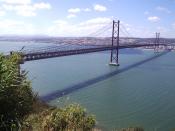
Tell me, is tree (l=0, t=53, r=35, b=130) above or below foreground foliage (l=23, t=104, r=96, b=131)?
above

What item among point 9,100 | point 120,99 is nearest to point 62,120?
point 9,100

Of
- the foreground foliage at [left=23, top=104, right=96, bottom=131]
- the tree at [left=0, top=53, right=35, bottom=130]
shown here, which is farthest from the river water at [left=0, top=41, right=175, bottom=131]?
the tree at [left=0, top=53, right=35, bottom=130]

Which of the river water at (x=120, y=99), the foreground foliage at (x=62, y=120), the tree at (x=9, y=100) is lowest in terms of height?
the river water at (x=120, y=99)

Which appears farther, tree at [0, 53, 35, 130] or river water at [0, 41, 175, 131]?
river water at [0, 41, 175, 131]

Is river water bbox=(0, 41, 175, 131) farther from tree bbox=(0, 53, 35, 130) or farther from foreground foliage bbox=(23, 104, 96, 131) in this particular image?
tree bbox=(0, 53, 35, 130)

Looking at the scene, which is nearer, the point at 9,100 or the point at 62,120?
the point at 9,100

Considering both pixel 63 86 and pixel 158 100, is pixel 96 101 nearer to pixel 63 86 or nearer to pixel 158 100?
pixel 158 100

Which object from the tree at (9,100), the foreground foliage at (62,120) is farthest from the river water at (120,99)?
the tree at (9,100)

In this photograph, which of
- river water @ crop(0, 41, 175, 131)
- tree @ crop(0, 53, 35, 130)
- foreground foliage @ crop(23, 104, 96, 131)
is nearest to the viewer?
tree @ crop(0, 53, 35, 130)

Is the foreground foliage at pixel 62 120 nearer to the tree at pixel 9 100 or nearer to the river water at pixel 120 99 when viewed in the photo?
the river water at pixel 120 99

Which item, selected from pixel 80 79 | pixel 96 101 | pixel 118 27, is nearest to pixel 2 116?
pixel 96 101

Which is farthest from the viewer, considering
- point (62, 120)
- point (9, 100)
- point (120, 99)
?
point (120, 99)

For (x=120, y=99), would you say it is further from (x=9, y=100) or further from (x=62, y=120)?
(x=9, y=100)
